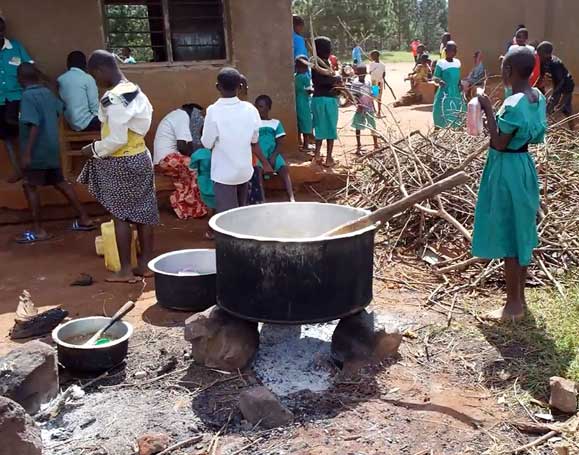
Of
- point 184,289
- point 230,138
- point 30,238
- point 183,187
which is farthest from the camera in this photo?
point 183,187

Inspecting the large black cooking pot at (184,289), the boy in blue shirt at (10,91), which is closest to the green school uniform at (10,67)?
the boy in blue shirt at (10,91)

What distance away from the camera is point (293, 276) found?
3248mm

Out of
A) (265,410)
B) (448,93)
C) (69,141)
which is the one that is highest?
(448,93)

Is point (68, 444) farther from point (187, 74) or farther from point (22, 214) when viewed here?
point (187, 74)

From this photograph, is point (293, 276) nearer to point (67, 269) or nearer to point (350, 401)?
point (350, 401)

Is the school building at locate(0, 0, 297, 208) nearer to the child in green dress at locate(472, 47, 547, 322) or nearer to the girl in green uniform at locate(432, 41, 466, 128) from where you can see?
the girl in green uniform at locate(432, 41, 466, 128)

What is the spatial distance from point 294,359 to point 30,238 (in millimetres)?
3794

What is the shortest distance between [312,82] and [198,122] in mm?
2325

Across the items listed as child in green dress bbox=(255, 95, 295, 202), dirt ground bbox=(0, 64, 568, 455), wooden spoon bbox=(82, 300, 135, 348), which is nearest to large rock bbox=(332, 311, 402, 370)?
dirt ground bbox=(0, 64, 568, 455)

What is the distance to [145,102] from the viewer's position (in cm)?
468

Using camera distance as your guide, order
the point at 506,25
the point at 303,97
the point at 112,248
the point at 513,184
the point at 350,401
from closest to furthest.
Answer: the point at 350,401 → the point at 513,184 → the point at 112,248 → the point at 303,97 → the point at 506,25

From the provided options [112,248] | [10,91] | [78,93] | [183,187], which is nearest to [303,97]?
[183,187]

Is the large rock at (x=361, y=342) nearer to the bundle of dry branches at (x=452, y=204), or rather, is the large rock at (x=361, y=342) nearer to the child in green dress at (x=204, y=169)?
the bundle of dry branches at (x=452, y=204)

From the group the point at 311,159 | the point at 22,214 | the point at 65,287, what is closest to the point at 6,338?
the point at 65,287
